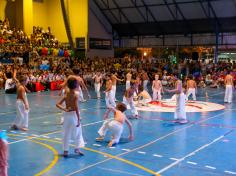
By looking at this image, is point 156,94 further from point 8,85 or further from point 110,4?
point 110,4

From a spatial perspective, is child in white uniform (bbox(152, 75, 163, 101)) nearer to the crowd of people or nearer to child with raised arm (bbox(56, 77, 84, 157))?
the crowd of people

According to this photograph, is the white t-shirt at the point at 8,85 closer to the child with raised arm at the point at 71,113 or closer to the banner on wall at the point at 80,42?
the banner on wall at the point at 80,42

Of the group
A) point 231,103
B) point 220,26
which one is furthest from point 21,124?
point 220,26

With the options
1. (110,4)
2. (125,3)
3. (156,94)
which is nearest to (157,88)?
(156,94)

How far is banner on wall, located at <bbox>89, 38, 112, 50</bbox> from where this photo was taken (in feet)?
121

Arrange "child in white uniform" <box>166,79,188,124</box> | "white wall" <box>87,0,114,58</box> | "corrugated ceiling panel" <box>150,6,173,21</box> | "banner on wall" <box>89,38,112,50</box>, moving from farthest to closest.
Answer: "white wall" <box>87,0,114,58</box> → "banner on wall" <box>89,38,112,50</box> → "corrugated ceiling panel" <box>150,6,173,21</box> → "child in white uniform" <box>166,79,188,124</box>

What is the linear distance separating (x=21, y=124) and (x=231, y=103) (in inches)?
485

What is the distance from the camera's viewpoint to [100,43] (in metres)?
38.3

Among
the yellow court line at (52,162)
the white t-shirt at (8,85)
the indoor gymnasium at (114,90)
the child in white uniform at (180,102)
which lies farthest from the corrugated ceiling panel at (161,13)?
the yellow court line at (52,162)

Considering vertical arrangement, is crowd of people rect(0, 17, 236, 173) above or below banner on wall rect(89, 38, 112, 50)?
below

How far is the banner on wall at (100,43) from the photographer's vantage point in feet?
121

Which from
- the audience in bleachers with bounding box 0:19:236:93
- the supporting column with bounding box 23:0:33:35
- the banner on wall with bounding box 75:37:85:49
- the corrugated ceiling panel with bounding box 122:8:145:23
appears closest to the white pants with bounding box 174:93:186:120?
the audience in bleachers with bounding box 0:19:236:93

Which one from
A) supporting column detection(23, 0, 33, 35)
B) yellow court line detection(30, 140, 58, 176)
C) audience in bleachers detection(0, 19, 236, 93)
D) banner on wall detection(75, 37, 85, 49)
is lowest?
yellow court line detection(30, 140, 58, 176)

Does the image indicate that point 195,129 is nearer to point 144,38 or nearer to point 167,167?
point 167,167
